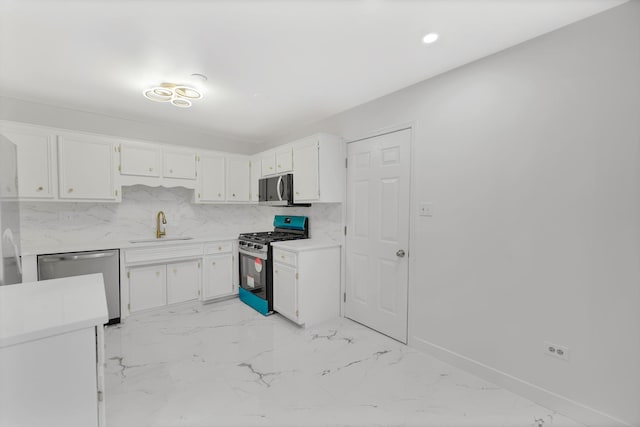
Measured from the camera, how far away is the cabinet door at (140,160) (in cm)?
331

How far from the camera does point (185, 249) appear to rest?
3.59 m

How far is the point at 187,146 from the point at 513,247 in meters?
4.22

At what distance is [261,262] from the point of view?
137 inches

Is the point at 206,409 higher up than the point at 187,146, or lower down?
lower down

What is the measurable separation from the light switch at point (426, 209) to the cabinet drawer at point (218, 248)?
8.99 ft

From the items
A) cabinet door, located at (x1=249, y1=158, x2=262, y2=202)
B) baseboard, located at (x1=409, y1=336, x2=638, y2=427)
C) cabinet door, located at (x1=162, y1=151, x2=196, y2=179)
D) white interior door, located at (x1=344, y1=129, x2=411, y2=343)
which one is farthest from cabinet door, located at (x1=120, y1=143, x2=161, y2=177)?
baseboard, located at (x1=409, y1=336, x2=638, y2=427)

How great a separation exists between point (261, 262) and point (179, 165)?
5.84ft

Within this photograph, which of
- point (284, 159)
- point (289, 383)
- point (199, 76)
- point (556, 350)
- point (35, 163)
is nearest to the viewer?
point (556, 350)

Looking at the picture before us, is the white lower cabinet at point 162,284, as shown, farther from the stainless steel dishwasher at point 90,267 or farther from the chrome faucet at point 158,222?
the chrome faucet at point 158,222

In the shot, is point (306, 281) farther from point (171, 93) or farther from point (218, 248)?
point (171, 93)

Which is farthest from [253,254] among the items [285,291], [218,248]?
[285,291]

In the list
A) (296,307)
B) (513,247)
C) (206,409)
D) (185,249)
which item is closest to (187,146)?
(185,249)

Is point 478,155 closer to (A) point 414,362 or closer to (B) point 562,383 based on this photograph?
(B) point 562,383

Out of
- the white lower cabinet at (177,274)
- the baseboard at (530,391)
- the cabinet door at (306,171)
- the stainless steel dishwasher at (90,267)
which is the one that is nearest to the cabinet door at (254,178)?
the white lower cabinet at (177,274)
